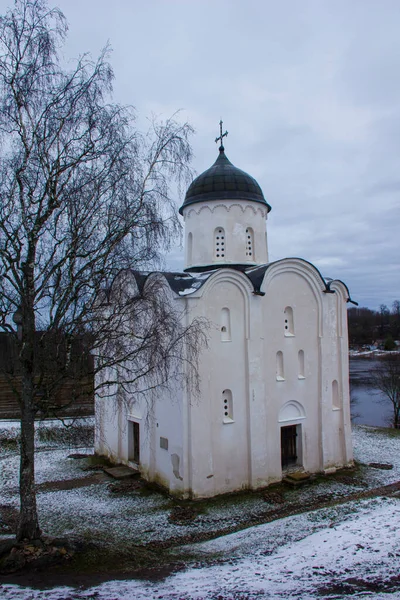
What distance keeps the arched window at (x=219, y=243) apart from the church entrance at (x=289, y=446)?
569cm

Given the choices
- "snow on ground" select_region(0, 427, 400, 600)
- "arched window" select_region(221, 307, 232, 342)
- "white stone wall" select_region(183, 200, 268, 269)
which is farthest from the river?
"arched window" select_region(221, 307, 232, 342)

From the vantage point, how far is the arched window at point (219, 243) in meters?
14.8

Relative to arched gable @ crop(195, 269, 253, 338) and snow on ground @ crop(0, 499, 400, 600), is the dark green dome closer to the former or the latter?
arched gable @ crop(195, 269, 253, 338)

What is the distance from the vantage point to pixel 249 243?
15031 mm

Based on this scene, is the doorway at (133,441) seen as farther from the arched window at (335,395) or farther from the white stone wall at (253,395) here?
the arched window at (335,395)

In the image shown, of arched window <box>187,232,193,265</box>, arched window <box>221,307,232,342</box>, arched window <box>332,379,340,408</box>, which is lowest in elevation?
arched window <box>332,379,340,408</box>

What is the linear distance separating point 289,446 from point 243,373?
295 cm

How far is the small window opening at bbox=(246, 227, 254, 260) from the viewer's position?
14948 millimetres

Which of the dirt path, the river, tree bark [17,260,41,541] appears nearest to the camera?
the dirt path

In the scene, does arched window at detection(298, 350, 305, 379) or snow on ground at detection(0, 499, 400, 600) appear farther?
arched window at detection(298, 350, 305, 379)

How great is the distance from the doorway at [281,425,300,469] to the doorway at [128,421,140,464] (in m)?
4.41

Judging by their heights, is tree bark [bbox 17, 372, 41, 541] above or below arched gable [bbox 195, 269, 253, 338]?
below

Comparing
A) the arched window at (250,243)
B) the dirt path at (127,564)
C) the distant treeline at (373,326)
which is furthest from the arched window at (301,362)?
the distant treeline at (373,326)

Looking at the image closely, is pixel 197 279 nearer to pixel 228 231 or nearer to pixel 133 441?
pixel 228 231
